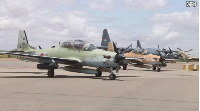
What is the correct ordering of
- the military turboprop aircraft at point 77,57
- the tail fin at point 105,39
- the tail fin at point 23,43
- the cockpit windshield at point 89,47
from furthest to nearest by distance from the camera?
the tail fin at point 105,39 < the tail fin at point 23,43 < the cockpit windshield at point 89,47 < the military turboprop aircraft at point 77,57

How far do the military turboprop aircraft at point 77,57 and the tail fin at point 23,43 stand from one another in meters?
2.18

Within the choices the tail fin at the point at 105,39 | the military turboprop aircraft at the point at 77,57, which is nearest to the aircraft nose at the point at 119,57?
the military turboprop aircraft at the point at 77,57

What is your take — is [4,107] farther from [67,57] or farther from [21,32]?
[21,32]

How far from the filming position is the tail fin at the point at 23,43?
2278cm

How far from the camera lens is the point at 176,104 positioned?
26.5 feet

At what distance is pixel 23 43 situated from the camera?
2303 cm

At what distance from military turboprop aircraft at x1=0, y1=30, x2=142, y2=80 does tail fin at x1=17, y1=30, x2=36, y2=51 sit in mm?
2178

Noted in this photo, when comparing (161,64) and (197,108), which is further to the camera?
(161,64)

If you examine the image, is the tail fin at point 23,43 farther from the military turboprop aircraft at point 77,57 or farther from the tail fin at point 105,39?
the tail fin at point 105,39

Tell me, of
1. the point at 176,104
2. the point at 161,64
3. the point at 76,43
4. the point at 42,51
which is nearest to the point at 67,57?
the point at 76,43

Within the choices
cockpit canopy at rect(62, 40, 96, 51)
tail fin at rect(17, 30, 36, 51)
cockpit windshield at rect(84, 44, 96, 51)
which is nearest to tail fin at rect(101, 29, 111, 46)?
tail fin at rect(17, 30, 36, 51)

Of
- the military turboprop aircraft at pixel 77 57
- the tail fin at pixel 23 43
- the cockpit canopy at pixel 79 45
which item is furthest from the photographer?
the tail fin at pixel 23 43

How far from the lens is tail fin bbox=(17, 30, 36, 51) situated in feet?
74.7

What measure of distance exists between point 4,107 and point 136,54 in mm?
28027
